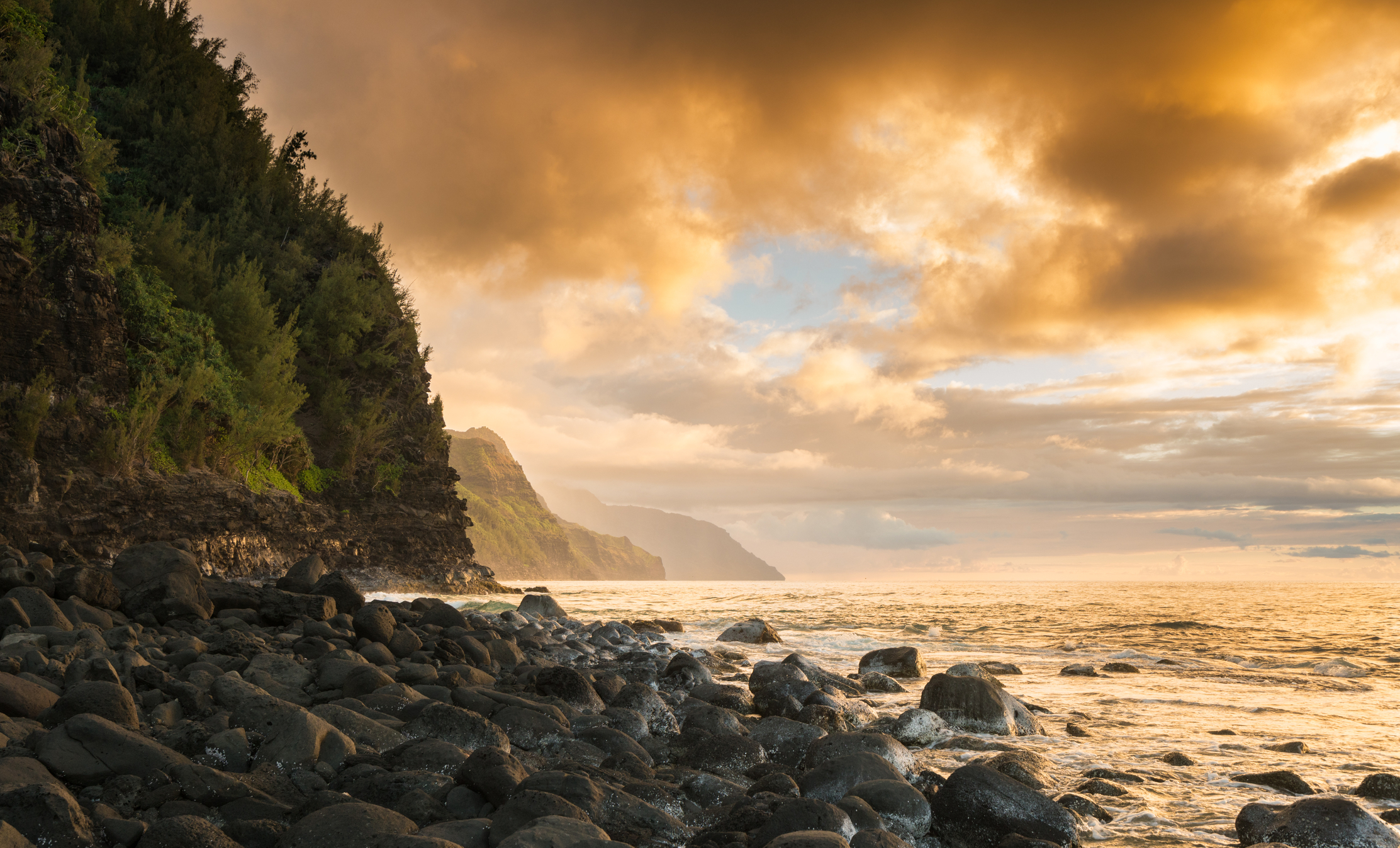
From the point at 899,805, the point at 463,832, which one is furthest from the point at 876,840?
the point at 463,832

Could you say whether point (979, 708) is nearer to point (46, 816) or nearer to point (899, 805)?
point (899, 805)

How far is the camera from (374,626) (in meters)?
9.44

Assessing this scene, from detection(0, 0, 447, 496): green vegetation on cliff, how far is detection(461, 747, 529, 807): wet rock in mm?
15981

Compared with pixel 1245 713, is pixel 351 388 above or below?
above

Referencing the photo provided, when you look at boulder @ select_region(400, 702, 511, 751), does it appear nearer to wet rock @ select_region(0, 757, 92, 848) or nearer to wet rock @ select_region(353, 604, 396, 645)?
wet rock @ select_region(0, 757, 92, 848)

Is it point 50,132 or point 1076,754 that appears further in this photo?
point 50,132

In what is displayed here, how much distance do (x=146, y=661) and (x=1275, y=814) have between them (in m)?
9.29

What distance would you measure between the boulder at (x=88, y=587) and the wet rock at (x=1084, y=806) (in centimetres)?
1053

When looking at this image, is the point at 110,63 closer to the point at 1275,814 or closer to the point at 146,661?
the point at 146,661

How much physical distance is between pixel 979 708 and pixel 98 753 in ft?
27.3

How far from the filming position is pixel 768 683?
1007 cm

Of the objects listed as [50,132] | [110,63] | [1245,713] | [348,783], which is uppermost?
[110,63]

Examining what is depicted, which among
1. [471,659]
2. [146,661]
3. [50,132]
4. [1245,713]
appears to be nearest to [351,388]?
[50,132]

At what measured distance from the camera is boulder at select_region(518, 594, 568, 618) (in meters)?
21.5
